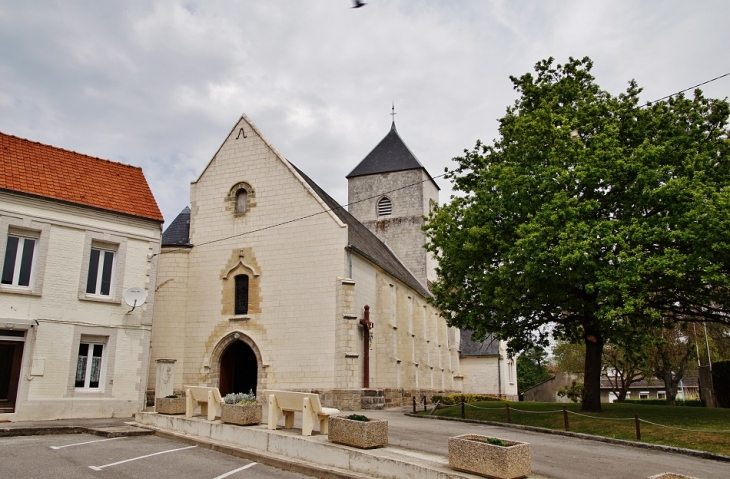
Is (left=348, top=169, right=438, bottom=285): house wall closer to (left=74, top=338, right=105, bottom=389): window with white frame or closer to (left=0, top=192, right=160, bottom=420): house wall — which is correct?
(left=0, top=192, right=160, bottom=420): house wall

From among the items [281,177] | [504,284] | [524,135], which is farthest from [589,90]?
[281,177]

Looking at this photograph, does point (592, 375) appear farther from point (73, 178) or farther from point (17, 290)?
point (73, 178)

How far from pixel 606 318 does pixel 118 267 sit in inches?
572

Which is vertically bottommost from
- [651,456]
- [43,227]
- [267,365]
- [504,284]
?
[651,456]

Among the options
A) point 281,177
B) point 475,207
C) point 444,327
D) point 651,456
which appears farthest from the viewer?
point 444,327

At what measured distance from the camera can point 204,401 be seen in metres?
13.8

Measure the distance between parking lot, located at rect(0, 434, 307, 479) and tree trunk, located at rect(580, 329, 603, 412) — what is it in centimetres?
1218

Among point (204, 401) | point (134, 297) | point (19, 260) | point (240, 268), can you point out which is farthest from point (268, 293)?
point (204, 401)

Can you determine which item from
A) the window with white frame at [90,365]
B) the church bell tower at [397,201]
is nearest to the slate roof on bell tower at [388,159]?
the church bell tower at [397,201]

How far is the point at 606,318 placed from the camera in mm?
15375

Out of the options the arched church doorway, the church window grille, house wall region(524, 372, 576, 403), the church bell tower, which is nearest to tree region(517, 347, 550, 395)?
house wall region(524, 372, 576, 403)

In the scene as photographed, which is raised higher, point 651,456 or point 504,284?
point 504,284

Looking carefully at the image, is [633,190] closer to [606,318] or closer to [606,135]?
[606,135]

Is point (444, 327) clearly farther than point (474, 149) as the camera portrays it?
Yes
